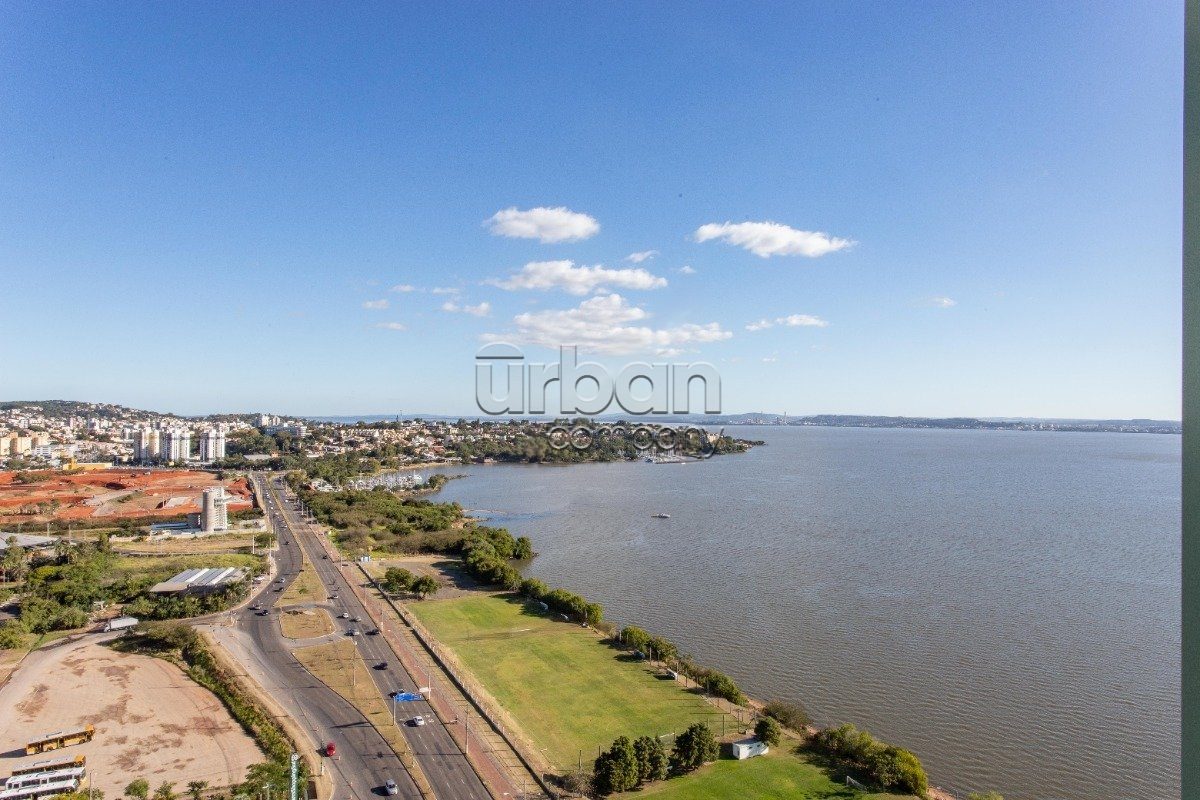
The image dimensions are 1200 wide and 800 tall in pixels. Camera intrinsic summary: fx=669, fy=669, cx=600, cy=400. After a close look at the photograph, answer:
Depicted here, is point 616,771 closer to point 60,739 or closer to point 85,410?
point 60,739

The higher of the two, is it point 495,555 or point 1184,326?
point 1184,326

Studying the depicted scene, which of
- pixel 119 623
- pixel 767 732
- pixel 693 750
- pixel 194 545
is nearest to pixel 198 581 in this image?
pixel 119 623

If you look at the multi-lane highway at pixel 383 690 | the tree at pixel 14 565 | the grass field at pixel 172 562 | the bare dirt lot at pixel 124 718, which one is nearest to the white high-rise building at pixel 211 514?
the grass field at pixel 172 562

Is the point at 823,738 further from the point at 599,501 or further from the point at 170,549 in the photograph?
the point at 599,501

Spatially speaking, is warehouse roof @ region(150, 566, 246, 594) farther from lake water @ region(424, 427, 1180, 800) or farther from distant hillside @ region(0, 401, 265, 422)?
distant hillside @ region(0, 401, 265, 422)

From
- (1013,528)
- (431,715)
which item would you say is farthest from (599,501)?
(431,715)

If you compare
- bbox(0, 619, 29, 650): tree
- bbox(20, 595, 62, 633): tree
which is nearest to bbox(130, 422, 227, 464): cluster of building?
bbox(20, 595, 62, 633): tree
